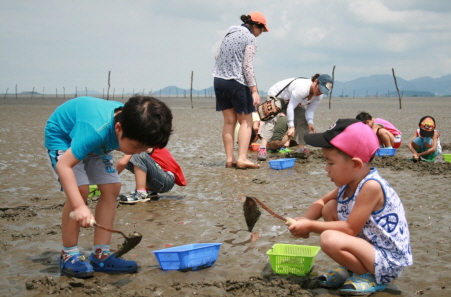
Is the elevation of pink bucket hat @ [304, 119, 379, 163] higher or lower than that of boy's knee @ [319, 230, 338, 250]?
A: higher

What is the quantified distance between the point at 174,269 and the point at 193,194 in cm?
253

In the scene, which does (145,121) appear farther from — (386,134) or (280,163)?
(386,134)

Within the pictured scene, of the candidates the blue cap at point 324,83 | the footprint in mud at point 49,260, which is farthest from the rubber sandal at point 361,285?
the blue cap at point 324,83

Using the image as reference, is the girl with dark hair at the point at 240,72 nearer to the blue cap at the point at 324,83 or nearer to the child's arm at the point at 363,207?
the blue cap at the point at 324,83

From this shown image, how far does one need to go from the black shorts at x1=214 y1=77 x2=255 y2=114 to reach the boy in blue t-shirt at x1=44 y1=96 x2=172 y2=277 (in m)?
3.95

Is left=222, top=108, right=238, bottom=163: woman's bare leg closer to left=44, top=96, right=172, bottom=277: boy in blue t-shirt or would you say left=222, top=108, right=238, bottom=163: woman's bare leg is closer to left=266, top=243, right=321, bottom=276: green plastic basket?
left=44, top=96, right=172, bottom=277: boy in blue t-shirt

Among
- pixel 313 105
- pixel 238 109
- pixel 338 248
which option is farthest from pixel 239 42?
pixel 338 248

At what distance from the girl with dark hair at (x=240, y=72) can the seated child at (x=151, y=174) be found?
1.95 meters

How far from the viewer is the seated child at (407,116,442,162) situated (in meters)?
8.36

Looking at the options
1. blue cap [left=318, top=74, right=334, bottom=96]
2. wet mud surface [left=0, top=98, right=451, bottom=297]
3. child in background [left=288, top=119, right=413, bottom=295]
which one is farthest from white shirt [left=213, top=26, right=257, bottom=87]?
child in background [left=288, top=119, right=413, bottom=295]

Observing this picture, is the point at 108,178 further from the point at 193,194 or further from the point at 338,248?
the point at 193,194

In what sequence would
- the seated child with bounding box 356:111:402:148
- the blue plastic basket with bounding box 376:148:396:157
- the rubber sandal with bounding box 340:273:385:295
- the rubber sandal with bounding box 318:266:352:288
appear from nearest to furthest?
the rubber sandal with bounding box 340:273:385:295 → the rubber sandal with bounding box 318:266:352:288 → the blue plastic basket with bounding box 376:148:396:157 → the seated child with bounding box 356:111:402:148

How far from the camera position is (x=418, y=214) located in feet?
16.0

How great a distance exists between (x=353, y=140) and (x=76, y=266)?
2.01 metres
